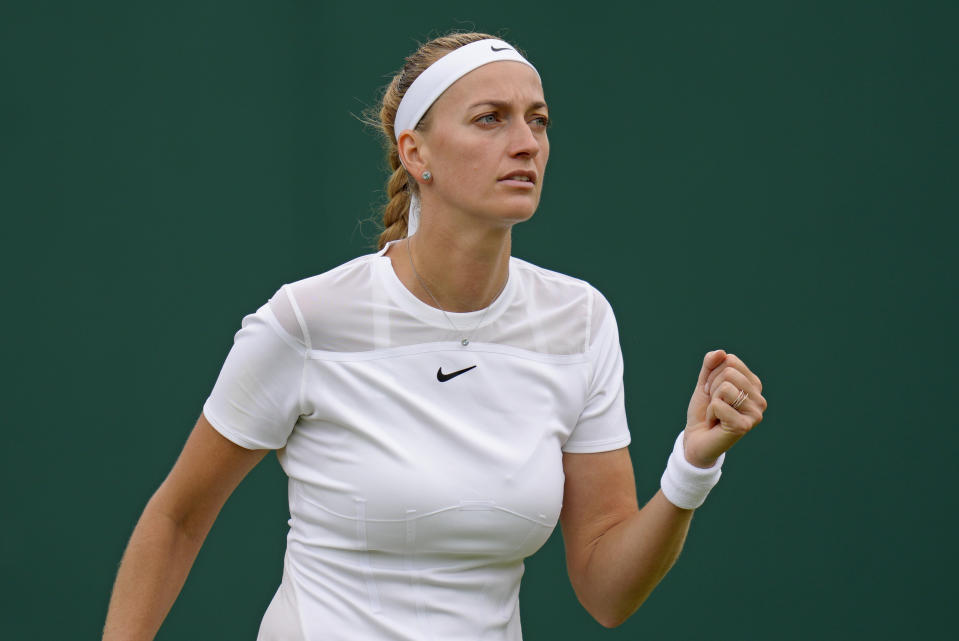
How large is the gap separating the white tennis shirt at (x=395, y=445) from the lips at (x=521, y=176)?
0.83ft

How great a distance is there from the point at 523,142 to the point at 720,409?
524 mm

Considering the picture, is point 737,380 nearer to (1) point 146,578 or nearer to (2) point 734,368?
(2) point 734,368

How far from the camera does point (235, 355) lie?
2127mm

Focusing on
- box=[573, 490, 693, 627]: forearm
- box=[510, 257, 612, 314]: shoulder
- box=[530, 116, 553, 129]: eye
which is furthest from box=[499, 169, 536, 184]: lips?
box=[573, 490, 693, 627]: forearm

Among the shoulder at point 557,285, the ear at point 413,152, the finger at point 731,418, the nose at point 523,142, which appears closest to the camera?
the finger at point 731,418

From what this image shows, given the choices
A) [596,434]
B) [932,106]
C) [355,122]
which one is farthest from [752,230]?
[596,434]

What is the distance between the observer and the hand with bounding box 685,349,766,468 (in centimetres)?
192

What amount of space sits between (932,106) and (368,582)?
233cm

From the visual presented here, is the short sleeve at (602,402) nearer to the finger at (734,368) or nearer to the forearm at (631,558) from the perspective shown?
the forearm at (631,558)

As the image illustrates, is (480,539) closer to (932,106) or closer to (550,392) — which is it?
(550,392)

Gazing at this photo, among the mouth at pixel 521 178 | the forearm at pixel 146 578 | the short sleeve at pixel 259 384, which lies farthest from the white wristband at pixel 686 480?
the forearm at pixel 146 578

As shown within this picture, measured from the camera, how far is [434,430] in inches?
83.1

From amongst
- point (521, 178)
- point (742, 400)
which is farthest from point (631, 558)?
point (521, 178)

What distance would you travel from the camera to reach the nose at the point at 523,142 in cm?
206
